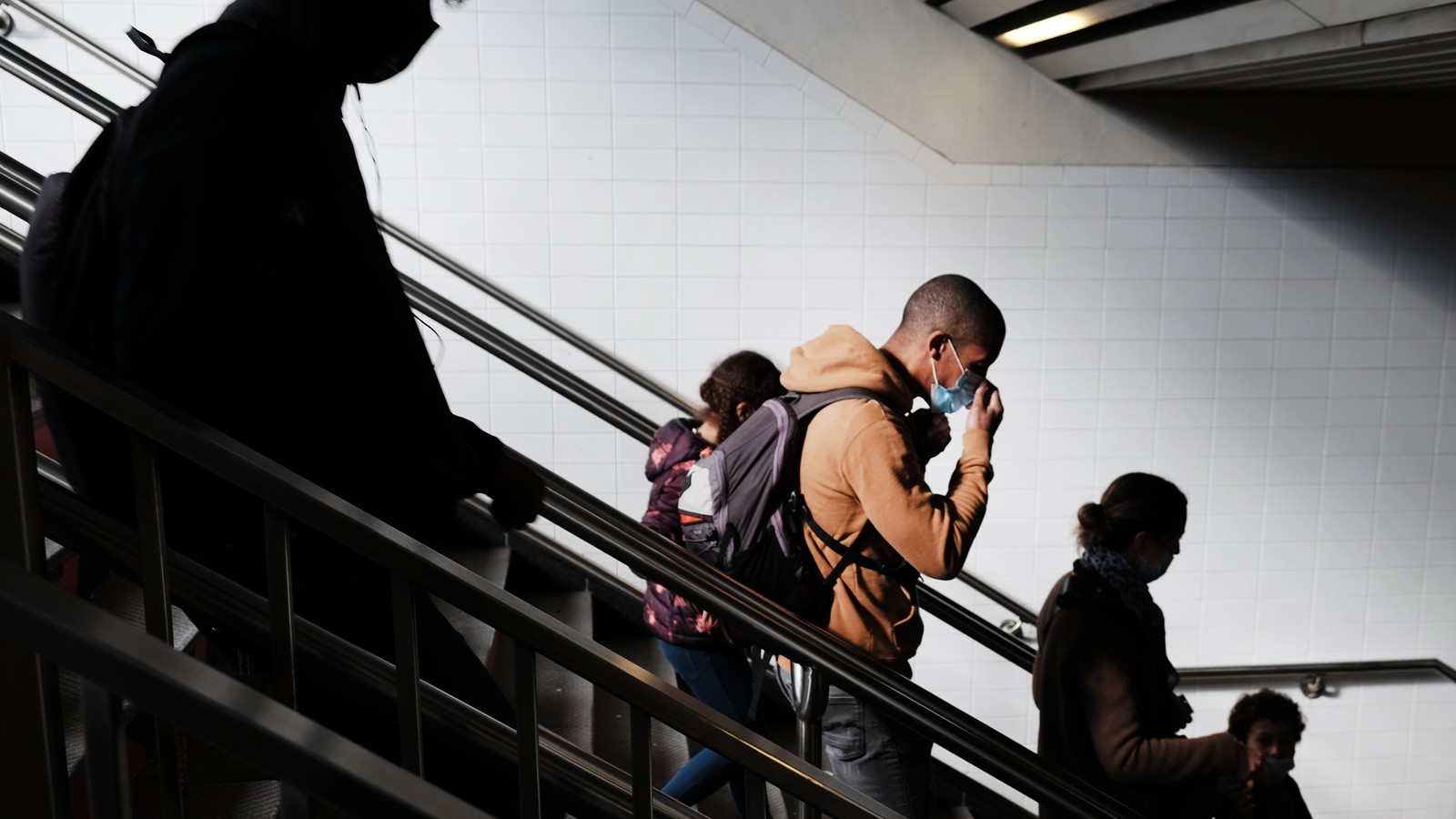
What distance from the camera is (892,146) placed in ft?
13.9

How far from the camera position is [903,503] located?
74.0 inches

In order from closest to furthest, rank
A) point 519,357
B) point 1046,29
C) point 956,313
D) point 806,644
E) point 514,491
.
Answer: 1. point 514,491
2. point 806,644
3. point 956,313
4. point 519,357
5. point 1046,29

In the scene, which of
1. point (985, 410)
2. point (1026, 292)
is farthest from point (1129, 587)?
point (1026, 292)

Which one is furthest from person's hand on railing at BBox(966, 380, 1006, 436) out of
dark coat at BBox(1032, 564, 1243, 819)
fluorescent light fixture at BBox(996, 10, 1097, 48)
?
fluorescent light fixture at BBox(996, 10, 1097, 48)

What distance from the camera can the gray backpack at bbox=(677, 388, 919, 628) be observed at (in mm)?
2027

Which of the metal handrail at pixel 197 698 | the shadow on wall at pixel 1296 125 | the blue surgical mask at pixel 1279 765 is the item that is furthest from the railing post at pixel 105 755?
the shadow on wall at pixel 1296 125

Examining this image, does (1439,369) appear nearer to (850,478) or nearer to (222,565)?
(850,478)

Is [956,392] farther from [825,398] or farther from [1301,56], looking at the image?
[1301,56]

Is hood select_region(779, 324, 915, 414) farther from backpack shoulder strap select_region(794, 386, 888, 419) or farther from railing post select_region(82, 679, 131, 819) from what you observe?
railing post select_region(82, 679, 131, 819)

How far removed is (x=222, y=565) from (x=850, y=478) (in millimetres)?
1134

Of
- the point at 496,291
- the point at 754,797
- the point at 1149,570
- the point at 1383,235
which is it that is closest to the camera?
the point at 754,797

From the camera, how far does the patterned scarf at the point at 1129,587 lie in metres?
2.06

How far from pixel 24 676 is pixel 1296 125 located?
16.0 feet

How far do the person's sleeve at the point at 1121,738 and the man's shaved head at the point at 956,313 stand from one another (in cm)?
68
